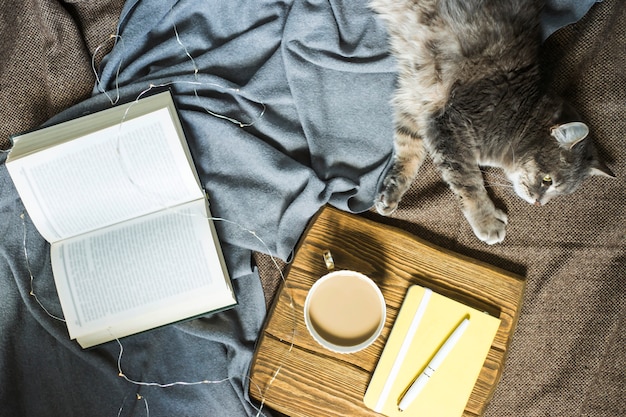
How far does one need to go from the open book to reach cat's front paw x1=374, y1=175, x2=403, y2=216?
0.41m

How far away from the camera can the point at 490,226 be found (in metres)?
1.19

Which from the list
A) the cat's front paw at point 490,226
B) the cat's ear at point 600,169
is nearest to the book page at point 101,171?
the cat's front paw at point 490,226

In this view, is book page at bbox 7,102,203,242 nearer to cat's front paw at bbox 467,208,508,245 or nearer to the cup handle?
the cup handle

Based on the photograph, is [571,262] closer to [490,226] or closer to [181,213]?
[490,226]

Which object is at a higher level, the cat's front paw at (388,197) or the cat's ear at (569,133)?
the cat's ear at (569,133)

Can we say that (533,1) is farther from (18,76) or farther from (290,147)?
(18,76)

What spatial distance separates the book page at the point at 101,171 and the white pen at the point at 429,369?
705 mm

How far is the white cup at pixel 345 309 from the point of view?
1087 millimetres

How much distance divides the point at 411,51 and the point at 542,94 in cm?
33

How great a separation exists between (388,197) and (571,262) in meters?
0.49

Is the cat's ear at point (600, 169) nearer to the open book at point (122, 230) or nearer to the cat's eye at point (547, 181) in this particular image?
the cat's eye at point (547, 181)

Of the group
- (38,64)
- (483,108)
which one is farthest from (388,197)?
(38,64)

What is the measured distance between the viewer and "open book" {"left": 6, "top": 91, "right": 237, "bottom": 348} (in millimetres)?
1150

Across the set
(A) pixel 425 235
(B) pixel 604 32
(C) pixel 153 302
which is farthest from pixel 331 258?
(B) pixel 604 32
